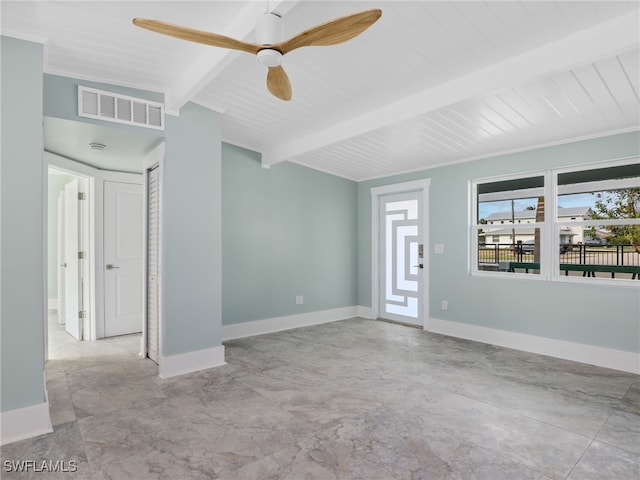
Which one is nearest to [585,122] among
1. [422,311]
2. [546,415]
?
[546,415]

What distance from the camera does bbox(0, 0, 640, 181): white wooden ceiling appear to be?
2227 millimetres

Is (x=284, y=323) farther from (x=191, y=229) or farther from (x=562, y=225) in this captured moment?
(x=562, y=225)

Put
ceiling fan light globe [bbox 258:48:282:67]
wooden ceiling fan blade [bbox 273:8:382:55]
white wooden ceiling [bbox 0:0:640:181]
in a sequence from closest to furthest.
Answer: wooden ceiling fan blade [bbox 273:8:382:55] < ceiling fan light globe [bbox 258:48:282:67] < white wooden ceiling [bbox 0:0:640:181]

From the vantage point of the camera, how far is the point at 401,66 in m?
2.78

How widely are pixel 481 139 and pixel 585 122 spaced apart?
36.2 inches

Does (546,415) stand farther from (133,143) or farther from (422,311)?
(133,143)

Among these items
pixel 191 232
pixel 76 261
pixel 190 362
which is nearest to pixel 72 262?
pixel 76 261

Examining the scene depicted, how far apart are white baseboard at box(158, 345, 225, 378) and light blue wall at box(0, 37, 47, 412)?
3.49ft

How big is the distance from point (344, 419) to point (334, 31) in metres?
2.39

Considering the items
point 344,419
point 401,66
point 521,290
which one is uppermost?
point 401,66

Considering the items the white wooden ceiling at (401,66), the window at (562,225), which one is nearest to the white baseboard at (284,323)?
the window at (562,225)

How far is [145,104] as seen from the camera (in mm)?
3311

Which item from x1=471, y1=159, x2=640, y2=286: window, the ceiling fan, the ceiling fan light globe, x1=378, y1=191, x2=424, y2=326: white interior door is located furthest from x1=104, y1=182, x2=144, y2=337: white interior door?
x1=471, y1=159, x2=640, y2=286: window

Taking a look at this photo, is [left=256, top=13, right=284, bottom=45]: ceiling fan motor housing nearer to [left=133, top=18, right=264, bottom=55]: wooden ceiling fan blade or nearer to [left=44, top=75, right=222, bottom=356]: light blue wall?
[left=133, top=18, right=264, bottom=55]: wooden ceiling fan blade
